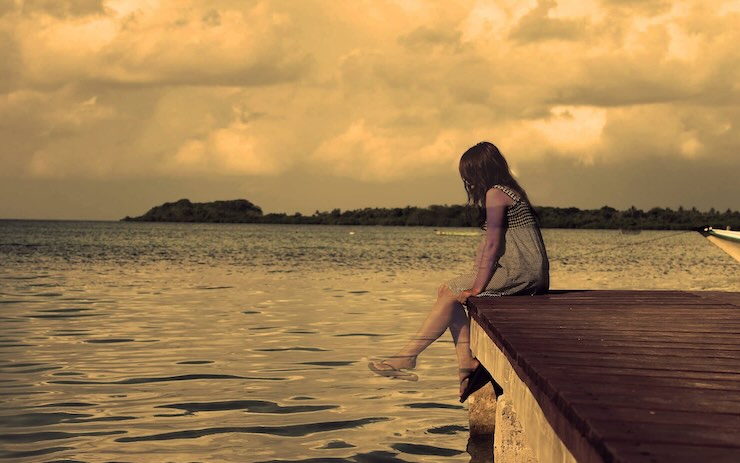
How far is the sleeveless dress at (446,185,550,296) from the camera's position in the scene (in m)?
8.66

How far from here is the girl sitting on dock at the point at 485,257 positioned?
8.44m

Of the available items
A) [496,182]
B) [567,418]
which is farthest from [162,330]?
[567,418]

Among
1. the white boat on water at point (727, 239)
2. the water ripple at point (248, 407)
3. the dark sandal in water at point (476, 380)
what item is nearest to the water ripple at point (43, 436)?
the water ripple at point (248, 407)

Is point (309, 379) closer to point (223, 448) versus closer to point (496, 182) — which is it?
point (223, 448)

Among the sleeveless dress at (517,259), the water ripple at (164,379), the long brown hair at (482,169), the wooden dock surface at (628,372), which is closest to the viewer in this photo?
the wooden dock surface at (628,372)

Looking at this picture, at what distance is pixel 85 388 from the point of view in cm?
1103

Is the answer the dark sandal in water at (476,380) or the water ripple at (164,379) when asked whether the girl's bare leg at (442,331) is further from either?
the water ripple at (164,379)

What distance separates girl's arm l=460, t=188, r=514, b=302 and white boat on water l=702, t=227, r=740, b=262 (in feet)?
43.0

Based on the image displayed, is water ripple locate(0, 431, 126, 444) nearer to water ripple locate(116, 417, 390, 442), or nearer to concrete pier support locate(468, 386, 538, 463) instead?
water ripple locate(116, 417, 390, 442)

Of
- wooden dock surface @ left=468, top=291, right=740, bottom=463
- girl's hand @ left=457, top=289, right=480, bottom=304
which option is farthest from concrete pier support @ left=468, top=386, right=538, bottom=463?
girl's hand @ left=457, top=289, right=480, bottom=304

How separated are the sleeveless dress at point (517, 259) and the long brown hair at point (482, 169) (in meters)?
0.11

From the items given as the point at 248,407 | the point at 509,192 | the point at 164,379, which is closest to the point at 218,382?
the point at 164,379

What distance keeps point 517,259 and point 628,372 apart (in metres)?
4.02

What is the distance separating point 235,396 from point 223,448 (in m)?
2.39
